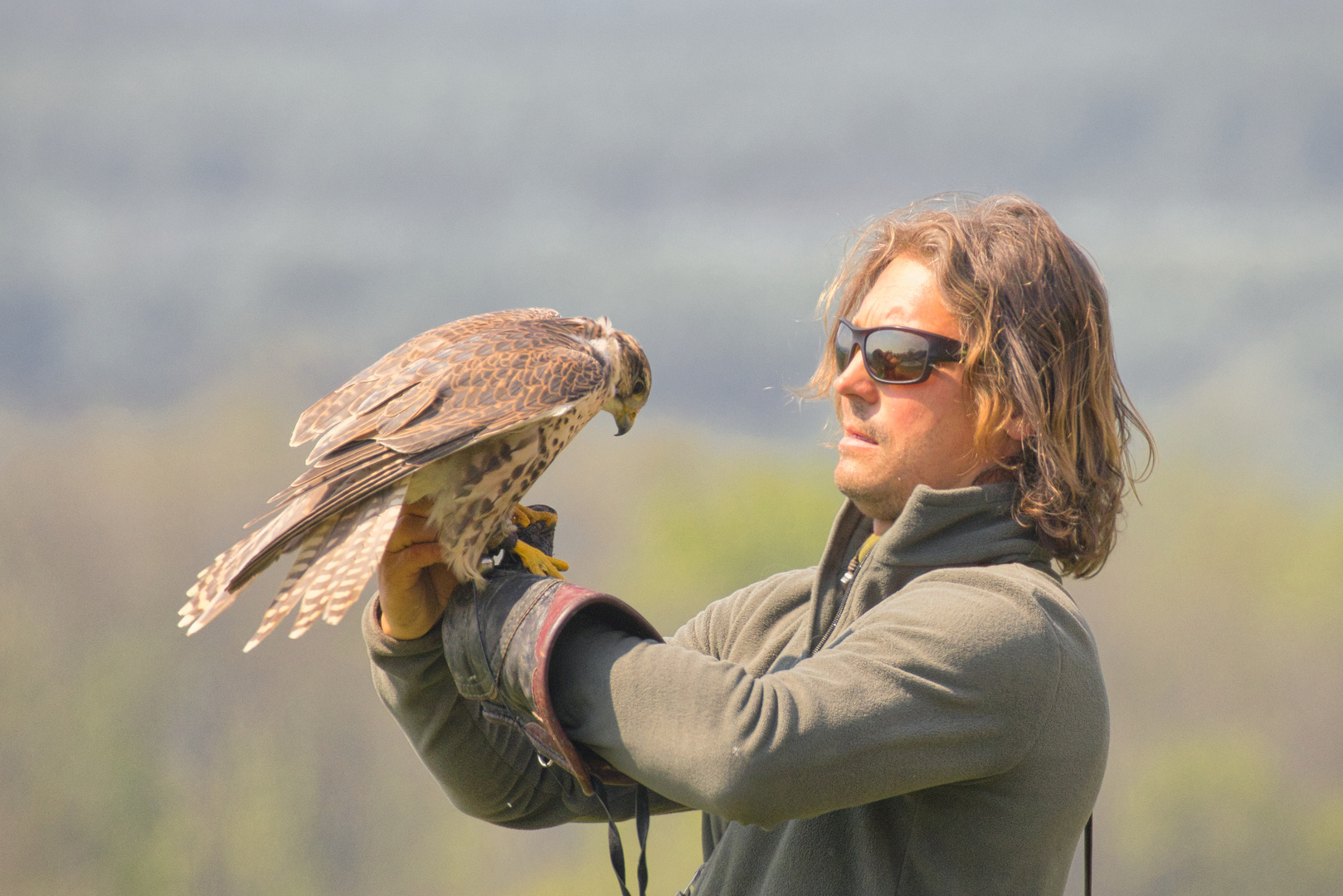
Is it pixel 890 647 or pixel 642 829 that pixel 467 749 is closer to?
pixel 642 829

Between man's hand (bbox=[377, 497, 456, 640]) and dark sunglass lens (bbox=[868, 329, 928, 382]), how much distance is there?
0.74 meters

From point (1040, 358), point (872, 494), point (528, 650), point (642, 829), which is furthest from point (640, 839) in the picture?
point (1040, 358)

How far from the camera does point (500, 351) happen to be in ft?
5.98

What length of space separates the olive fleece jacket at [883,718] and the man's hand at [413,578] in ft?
0.11

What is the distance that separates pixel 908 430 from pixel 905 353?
0.12 meters

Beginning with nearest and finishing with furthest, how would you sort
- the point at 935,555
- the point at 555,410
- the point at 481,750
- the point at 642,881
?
1. the point at 642,881
2. the point at 935,555
3. the point at 555,410
4. the point at 481,750

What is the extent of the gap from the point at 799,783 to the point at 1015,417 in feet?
2.61

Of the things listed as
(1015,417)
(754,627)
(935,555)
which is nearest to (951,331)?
(1015,417)

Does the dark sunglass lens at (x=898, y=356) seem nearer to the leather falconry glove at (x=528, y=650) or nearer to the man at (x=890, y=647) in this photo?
the man at (x=890, y=647)

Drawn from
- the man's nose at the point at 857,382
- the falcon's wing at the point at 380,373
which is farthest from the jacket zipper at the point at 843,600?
the falcon's wing at the point at 380,373

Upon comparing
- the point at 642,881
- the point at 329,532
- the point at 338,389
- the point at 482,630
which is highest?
the point at 338,389

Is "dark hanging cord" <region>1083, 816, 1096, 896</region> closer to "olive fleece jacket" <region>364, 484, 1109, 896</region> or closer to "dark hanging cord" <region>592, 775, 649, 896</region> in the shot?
"olive fleece jacket" <region>364, 484, 1109, 896</region>

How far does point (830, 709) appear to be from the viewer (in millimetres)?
1283

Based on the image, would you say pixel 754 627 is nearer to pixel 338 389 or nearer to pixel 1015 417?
pixel 1015 417
